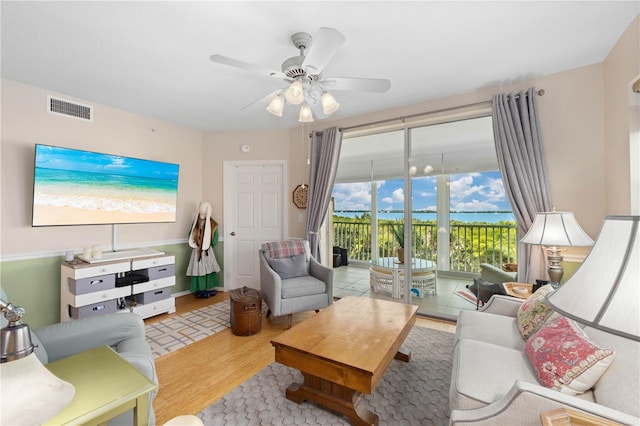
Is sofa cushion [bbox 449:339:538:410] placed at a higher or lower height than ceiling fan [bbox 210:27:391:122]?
lower

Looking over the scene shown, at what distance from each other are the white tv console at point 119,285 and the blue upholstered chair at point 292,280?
1.24 m

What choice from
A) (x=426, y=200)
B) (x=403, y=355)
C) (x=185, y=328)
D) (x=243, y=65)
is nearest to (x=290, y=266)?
(x=185, y=328)

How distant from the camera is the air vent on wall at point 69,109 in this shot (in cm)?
295

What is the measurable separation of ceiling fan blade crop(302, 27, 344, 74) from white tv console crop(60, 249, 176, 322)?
285 cm

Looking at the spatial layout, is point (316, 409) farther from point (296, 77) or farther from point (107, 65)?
point (107, 65)

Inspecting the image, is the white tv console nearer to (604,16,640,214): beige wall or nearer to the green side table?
the green side table

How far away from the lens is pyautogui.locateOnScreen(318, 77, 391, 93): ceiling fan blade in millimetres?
1915

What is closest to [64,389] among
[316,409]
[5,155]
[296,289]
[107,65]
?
[316,409]

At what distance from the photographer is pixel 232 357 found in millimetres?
2434

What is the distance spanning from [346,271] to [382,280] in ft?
2.04

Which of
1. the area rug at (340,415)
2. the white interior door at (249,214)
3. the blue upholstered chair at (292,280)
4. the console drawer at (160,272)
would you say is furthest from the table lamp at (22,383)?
the white interior door at (249,214)

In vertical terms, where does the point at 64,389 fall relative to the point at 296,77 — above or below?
below

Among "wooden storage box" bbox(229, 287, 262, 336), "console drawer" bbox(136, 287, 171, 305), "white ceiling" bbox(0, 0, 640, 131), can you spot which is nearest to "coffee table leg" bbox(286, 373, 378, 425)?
"wooden storage box" bbox(229, 287, 262, 336)

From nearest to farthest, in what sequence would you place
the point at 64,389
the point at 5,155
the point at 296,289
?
1. the point at 64,389
2. the point at 5,155
3. the point at 296,289
